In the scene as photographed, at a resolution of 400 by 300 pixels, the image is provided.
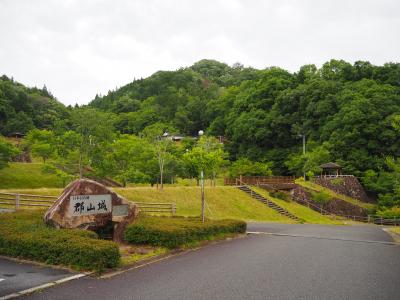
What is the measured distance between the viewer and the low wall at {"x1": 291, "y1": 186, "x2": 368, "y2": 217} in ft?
132

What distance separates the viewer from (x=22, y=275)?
7.23 m

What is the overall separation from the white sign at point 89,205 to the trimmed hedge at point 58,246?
0.89 metres

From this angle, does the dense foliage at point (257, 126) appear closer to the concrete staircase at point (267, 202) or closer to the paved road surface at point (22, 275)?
the concrete staircase at point (267, 202)

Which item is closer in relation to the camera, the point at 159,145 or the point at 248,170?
the point at 159,145

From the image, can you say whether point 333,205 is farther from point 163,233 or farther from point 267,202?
point 163,233

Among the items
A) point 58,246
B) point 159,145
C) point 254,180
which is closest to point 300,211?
point 254,180

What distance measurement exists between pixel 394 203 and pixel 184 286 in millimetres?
37327

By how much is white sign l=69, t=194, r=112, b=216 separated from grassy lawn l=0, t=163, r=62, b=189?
21457 mm

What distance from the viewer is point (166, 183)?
38469 millimetres

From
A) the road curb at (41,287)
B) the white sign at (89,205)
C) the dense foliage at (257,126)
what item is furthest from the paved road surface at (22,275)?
the dense foliage at (257,126)

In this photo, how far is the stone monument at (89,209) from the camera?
32.9 ft

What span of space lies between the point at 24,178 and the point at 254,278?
31101mm

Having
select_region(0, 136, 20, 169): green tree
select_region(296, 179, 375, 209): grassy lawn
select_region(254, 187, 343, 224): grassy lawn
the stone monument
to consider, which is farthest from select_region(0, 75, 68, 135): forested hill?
the stone monument

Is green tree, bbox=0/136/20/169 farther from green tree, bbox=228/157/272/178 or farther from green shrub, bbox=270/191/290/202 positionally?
green shrub, bbox=270/191/290/202
